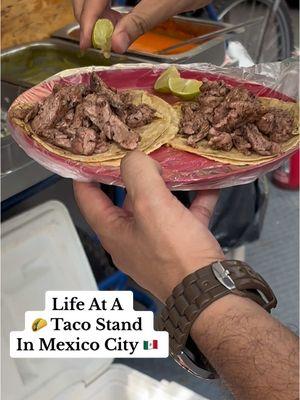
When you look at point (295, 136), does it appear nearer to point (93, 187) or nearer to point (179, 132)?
point (179, 132)

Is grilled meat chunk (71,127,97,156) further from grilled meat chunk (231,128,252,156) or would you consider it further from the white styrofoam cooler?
the white styrofoam cooler

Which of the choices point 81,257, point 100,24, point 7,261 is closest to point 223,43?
point 100,24

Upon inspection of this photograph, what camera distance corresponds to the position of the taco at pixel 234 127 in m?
1.23

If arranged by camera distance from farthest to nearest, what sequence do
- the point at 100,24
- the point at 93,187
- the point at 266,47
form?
the point at 266,47 < the point at 100,24 < the point at 93,187

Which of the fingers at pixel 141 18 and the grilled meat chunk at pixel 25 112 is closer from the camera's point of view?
the grilled meat chunk at pixel 25 112

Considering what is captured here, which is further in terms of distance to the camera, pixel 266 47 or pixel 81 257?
pixel 266 47

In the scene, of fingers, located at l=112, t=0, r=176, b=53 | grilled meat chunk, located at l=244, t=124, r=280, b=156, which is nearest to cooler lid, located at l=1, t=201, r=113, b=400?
fingers, located at l=112, t=0, r=176, b=53

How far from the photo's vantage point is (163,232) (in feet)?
2.93

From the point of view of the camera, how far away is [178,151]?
1256mm

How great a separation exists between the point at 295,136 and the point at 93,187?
48 centimetres

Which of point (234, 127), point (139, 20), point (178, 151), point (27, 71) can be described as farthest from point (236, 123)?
point (27, 71)

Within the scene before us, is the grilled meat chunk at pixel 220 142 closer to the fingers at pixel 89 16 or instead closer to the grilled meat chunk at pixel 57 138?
the grilled meat chunk at pixel 57 138

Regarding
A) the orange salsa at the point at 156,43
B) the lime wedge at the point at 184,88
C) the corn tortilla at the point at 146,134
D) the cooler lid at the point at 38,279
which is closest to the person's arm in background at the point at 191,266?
the corn tortilla at the point at 146,134

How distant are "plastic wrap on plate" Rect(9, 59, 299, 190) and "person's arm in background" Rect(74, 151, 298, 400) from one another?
5cm
